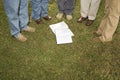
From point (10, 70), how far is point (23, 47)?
0.75 meters

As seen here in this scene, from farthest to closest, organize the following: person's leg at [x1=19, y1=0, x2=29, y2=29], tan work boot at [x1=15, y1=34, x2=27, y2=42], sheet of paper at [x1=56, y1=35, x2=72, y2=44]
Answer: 1. sheet of paper at [x1=56, y1=35, x2=72, y2=44]
2. tan work boot at [x1=15, y1=34, x2=27, y2=42]
3. person's leg at [x1=19, y1=0, x2=29, y2=29]

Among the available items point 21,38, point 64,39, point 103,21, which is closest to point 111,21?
point 103,21

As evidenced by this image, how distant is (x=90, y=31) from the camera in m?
6.01

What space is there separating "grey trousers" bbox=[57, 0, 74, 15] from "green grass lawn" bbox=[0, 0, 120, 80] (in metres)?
0.51

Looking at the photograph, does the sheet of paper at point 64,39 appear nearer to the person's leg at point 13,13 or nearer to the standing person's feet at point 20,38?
the standing person's feet at point 20,38

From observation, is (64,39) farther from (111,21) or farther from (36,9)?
(111,21)

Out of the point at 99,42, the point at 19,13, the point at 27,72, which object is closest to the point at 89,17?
the point at 99,42

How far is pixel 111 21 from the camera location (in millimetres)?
5223

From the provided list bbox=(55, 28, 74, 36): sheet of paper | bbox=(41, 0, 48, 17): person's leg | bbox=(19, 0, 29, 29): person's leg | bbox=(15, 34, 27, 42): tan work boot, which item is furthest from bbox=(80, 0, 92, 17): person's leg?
bbox=(15, 34, 27, 42): tan work boot

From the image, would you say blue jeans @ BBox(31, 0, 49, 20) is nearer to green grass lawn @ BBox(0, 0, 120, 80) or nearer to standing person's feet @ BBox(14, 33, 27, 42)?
green grass lawn @ BBox(0, 0, 120, 80)

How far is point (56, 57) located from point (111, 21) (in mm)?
1461

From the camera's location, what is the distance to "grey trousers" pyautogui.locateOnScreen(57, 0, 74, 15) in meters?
6.00

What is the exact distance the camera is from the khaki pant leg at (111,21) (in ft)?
16.2

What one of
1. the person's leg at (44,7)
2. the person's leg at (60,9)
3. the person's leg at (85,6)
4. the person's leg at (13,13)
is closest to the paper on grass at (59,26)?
the person's leg at (60,9)
